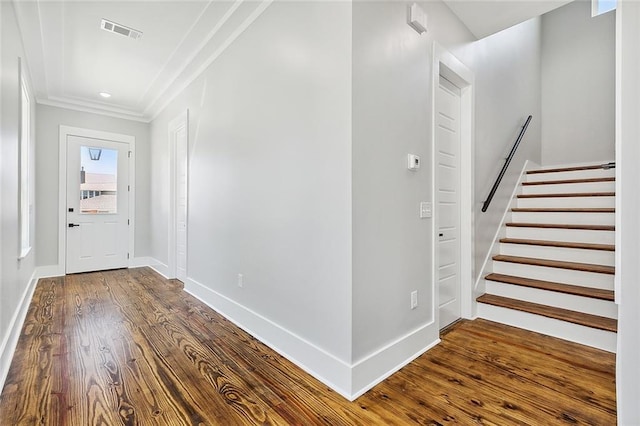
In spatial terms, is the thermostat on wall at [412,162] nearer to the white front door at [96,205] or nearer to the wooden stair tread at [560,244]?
the wooden stair tread at [560,244]

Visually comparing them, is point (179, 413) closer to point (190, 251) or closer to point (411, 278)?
point (411, 278)

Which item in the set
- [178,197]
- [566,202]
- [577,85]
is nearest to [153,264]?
[178,197]

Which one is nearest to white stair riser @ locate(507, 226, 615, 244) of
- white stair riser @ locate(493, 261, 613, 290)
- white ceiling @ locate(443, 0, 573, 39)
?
white stair riser @ locate(493, 261, 613, 290)

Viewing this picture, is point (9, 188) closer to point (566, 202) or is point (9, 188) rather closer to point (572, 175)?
point (566, 202)

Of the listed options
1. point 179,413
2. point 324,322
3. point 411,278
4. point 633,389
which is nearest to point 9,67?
point 179,413

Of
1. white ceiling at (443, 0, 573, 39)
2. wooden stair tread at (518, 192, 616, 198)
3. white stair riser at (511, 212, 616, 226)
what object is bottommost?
white stair riser at (511, 212, 616, 226)

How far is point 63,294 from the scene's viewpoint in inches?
148

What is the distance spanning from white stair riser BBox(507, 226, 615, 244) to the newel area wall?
717 millimetres

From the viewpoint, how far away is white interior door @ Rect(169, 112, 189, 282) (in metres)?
4.31

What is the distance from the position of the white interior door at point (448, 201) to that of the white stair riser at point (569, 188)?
187cm

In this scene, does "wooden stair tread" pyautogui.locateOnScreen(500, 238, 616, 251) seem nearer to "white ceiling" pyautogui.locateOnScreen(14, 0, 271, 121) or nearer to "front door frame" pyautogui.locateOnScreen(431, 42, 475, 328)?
"front door frame" pyautogui.locateOnScreen(431, 42, 475, 328)

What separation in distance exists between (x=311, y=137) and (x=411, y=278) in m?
1.23

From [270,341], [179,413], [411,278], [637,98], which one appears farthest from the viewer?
[270,341]

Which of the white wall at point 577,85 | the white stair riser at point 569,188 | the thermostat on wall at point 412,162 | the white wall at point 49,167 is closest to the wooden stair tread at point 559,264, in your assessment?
the white stair riser at point 569,188
